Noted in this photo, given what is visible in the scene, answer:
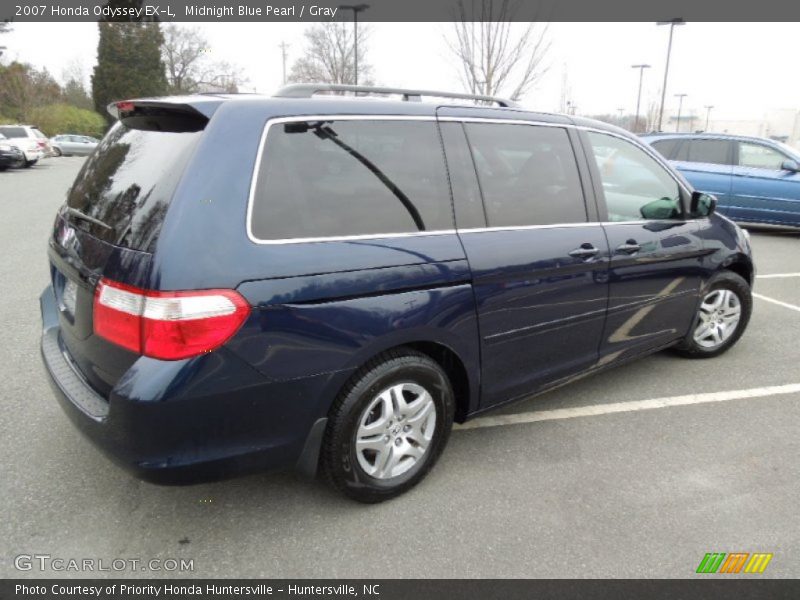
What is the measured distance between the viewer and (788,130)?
65.1m

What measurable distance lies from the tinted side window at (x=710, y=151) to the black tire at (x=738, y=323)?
272 inches

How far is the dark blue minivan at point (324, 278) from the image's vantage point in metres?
2.07

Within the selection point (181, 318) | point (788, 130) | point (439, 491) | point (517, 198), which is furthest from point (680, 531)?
point (788, 130)

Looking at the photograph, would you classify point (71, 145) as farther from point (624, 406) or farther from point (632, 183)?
point (624, 406)

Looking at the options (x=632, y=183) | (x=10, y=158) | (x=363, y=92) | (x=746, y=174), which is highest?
(x=363, y=92)

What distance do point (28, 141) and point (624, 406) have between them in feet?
88.8

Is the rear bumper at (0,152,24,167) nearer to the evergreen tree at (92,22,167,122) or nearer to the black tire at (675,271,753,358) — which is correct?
the black tire at (675,271,753,358)

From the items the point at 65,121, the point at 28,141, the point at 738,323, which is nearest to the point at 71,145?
the point at 65,121

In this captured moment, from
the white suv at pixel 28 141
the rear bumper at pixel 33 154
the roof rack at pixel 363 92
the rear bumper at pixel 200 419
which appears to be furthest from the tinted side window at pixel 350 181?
the rear bumper at pixel 33 154

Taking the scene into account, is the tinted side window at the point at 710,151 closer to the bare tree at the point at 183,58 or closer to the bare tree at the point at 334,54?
the bare tree at the point at 334,54

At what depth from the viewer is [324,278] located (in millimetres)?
2242

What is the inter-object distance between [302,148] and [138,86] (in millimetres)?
50734

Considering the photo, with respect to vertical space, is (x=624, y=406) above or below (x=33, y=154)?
below

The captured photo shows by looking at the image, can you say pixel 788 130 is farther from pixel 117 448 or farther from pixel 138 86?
pixel 117 448
